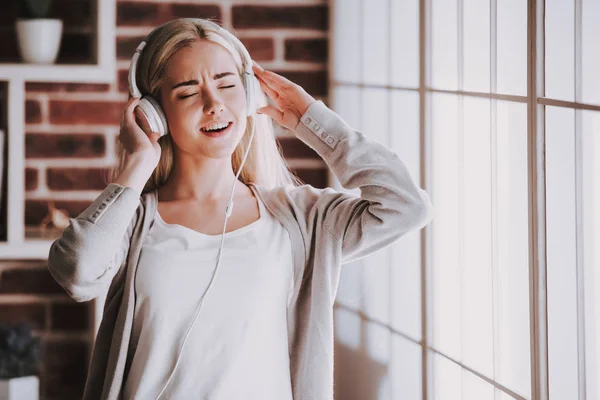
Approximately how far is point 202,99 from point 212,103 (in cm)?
2

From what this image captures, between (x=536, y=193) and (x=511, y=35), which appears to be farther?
(x=511, y=35)

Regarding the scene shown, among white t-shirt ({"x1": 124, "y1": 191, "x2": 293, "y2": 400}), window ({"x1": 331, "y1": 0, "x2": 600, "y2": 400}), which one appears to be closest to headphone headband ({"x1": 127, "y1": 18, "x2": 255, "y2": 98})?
white t-shirt ({"x1": 124, "y1": 191, "x2": 293, "y2": 400})

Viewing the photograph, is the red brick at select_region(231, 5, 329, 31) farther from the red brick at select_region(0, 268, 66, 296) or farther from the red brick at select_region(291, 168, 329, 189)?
the red brick at select_region(0, 268, 66, 296)

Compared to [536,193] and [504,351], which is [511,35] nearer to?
[536,193]

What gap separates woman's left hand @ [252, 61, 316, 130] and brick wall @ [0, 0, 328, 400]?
0.98m

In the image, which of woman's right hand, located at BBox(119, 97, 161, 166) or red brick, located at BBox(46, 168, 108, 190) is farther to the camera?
red brick, located at BBox(46, 168, 108, 190)

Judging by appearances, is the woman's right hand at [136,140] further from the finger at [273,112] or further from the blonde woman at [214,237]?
the finger at [273,112]

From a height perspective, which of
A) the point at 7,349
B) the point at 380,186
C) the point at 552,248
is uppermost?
the point at 380,186

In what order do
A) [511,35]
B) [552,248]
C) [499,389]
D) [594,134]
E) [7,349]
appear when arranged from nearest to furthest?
1. [594,134]
2. [552,248]
3. [511,35]
4. [499,389]
5. [7,349]

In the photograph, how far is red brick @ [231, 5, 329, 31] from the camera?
2.52m

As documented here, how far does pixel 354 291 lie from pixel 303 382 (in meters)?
1.01

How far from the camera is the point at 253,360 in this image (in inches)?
54.0

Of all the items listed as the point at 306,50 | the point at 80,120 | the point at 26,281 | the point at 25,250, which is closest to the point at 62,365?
the point at 26,281

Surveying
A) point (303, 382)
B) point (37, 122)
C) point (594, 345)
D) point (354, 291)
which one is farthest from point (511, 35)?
point (37, 122)
